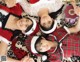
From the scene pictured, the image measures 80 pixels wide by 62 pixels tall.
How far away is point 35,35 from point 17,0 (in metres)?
0.20

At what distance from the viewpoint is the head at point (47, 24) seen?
952mm

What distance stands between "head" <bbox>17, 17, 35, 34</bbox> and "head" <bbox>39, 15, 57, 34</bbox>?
0.05m

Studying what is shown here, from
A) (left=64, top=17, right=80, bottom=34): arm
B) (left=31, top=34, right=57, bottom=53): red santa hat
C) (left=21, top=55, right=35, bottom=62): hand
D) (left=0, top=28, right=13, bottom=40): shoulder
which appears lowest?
(left=21, top=55, right=35, bottom=62): hand

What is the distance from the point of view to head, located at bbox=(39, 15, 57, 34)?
95cm

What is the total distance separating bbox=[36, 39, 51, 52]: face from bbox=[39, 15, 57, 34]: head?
0.05m

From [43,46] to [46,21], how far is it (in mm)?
117

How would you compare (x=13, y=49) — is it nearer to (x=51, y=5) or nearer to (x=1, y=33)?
(x=1, y=33)

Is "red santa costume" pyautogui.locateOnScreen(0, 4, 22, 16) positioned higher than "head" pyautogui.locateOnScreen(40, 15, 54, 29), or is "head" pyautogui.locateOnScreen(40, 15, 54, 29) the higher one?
"red santa costume" pyautogui.locateOnScreen(0, 4, 22, 16)

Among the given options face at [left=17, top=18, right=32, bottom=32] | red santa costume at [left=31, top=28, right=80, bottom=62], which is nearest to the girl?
face at [left=17, top=18, right=32, bottom=32]

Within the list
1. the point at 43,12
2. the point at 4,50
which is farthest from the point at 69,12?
the point at 4,50

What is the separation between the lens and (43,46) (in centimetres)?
94

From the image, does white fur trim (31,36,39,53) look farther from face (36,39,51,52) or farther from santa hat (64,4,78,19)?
santa hat (64,4,78,19)

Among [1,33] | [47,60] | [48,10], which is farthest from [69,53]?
[1,33]

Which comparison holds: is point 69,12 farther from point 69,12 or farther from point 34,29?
point 34,29
